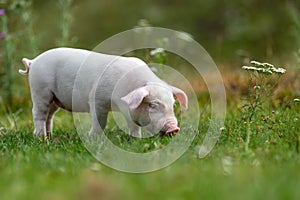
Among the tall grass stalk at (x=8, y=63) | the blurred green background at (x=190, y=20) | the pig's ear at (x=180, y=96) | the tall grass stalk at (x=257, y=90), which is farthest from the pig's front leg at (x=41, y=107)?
the blurred green background at (x=190, y=20)

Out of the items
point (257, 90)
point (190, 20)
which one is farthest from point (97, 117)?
point (190, 20)

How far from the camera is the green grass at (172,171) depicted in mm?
2709

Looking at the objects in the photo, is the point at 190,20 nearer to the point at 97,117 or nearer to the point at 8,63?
the point at 8,63

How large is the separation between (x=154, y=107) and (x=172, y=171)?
1.28 metres

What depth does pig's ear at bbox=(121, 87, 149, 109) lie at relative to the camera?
4.36 m

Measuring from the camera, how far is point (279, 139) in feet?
13.4

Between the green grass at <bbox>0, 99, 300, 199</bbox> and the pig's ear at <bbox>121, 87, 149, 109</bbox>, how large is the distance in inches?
11.4

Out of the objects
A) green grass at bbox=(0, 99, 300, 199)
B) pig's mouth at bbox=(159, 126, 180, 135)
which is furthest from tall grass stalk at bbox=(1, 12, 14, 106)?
pig's mouth at bbox=(159, 126, 180, 135)

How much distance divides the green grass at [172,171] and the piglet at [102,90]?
220 mm

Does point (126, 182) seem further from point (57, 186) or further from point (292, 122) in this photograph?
point (292, 122)

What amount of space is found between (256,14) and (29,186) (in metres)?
19.2

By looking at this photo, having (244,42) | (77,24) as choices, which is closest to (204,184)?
(244,42)

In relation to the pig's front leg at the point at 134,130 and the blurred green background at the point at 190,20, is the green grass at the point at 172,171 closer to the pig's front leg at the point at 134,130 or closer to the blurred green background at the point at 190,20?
the pig's front leg at the point at 134,130

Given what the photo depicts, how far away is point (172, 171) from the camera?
10.6ft
